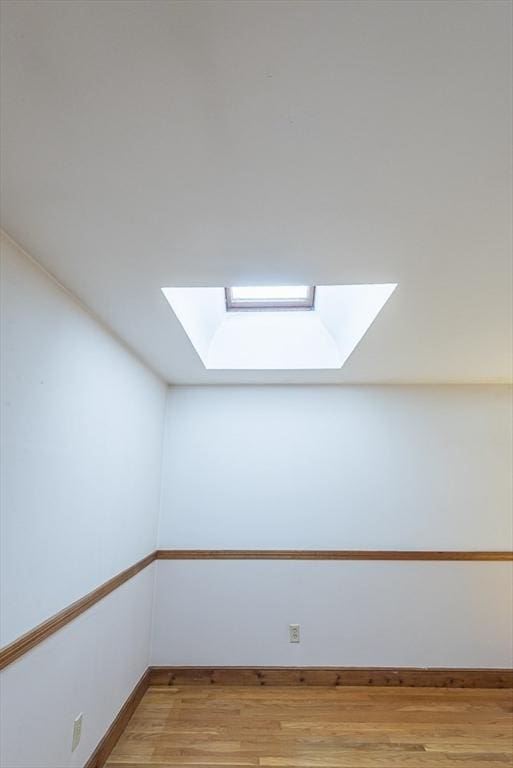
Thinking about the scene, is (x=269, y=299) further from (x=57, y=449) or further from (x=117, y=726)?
(x=117, y=726)

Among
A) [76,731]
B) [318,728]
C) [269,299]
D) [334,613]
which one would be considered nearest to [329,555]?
[334,613]

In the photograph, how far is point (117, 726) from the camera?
2.10 meters

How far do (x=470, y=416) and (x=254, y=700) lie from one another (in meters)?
2.59

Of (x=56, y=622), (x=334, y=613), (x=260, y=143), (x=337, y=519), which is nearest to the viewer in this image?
(x=260, y=143)

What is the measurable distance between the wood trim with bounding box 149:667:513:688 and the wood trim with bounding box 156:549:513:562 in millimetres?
738

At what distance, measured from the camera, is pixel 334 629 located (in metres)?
2.84

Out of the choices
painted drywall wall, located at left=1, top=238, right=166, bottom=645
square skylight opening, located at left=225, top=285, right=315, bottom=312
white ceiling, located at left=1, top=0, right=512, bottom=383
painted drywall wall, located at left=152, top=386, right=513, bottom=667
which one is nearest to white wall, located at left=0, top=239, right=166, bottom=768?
painted drywall wall, located at left=1, top=238, right=166, bottom=645

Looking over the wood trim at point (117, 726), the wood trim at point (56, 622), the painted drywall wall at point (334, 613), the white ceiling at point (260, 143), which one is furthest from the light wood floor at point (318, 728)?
the white ceiling at point (260, 143)

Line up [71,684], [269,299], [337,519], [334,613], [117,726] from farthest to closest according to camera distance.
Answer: [337,519] < [334,613] < [269,299] < [117,726] < [71,684]

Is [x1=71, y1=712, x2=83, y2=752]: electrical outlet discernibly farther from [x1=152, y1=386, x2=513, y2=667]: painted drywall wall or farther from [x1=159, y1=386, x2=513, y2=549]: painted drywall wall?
[x1=159, y1=386, x2=513, y2=549]: painted drywall wall

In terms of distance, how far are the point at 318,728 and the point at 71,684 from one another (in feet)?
4.93

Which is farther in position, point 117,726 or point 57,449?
point 117,726

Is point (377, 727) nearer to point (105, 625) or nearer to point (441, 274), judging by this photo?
point (105, 625)

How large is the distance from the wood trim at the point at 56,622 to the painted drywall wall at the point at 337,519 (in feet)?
2.85
